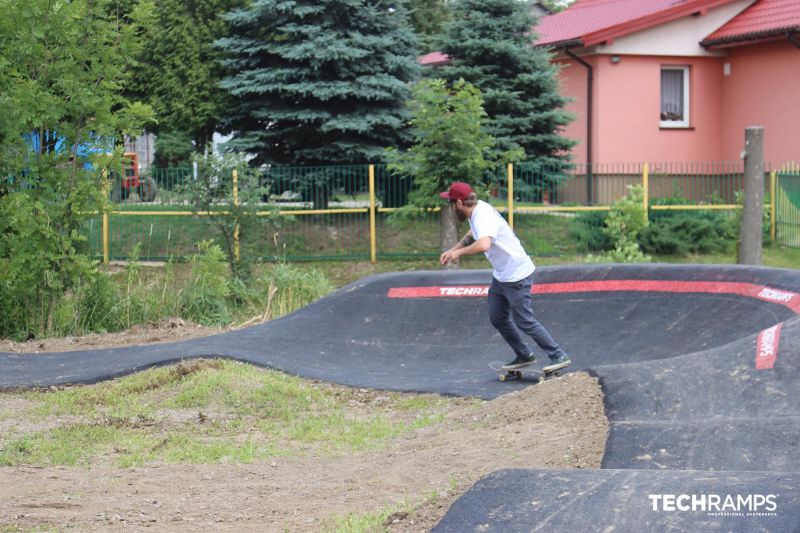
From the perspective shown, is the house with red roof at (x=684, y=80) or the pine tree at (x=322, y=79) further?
the house with red roof at (x=684, y=80)

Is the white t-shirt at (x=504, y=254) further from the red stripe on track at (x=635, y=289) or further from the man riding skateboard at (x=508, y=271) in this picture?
the red stripe on track at (x=635, y=289)

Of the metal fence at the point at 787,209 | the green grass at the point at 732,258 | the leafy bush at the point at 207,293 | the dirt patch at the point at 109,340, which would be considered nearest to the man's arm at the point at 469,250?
the dirt patch at the point at 109,340

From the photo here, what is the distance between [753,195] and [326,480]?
9.99 m

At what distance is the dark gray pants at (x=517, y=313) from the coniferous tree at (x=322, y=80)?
35.0 feet

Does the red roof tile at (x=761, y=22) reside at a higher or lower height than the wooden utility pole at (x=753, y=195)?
higher

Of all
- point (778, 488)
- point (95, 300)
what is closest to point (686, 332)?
point (778, 488)

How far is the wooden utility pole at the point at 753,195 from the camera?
48.4 ft

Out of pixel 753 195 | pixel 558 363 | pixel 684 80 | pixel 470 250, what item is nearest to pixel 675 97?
pixel 684 80

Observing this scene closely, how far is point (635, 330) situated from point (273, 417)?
438cm

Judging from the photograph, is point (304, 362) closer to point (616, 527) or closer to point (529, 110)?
point (616, 527)

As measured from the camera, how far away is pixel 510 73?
2297cm

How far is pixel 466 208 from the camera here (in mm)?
9969

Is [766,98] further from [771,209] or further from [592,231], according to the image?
[592,231]

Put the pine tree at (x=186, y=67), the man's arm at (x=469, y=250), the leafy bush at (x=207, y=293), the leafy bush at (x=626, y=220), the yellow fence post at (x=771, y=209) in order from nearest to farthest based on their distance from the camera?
the man's arm at (x=469, y=250) → the leafy bush at (x=207, y=293) → the leafy bush at (x=626, y=220) → the yellow fence post at (x=771, y=209) → the pine tree at (x=186, y=67)
